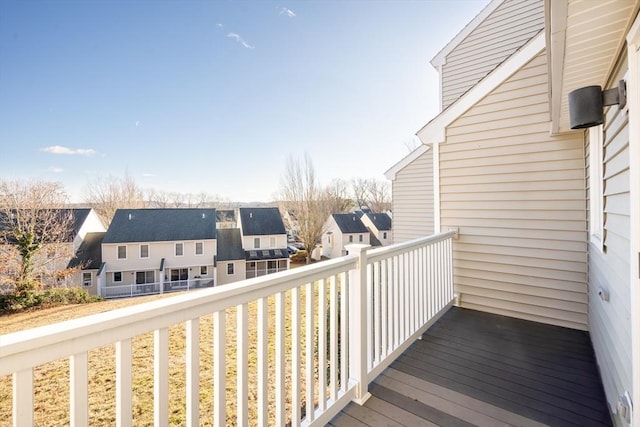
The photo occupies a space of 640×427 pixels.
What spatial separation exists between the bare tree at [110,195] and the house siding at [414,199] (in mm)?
20454

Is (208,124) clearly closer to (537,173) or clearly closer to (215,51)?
(215,51)

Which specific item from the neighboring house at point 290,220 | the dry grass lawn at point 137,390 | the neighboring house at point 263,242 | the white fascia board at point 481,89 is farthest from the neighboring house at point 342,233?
the white fascia board at point 481,89

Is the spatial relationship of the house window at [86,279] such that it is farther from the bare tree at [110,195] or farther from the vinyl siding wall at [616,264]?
the vinyl siding wall at [616,264]

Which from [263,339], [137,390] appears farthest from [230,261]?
[263,339]

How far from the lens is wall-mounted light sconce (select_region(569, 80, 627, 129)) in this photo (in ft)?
4.56

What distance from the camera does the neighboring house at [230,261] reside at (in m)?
17.7

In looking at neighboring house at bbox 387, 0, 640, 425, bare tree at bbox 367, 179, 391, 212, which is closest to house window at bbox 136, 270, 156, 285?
neighboring house at bbox 387, 0, 640, 425

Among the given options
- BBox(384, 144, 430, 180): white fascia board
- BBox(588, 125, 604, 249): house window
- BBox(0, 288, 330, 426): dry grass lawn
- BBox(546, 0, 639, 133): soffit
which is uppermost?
BBox(384, 144, 430, 180): white fascia board

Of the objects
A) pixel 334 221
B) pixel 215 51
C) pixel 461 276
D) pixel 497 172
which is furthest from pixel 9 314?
pixel 334 221

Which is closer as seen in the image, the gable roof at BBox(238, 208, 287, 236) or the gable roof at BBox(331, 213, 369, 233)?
the gable roof at BBox(238, 208, 287, 236)

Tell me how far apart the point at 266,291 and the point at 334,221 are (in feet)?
69.1

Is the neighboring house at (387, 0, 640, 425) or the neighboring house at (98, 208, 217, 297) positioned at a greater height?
the neighboring house at (387, 0, 640, 425)

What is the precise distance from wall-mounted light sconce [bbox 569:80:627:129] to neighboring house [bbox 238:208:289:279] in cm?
1780

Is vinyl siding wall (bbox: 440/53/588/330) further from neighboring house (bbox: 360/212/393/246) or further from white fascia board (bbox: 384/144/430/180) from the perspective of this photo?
neighboring house (bbox: 360/212/393/246)
